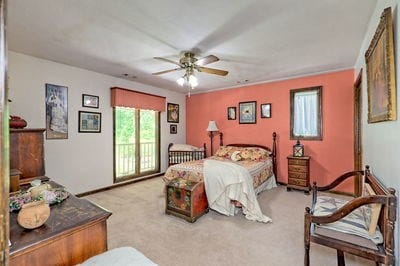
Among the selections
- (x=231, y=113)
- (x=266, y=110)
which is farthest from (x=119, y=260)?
(x=231, y=113)

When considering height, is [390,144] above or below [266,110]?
below

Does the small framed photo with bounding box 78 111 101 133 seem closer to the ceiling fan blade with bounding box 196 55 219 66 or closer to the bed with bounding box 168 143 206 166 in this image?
the bed with bounding box 168 143 206 166

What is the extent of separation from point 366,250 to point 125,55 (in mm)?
3642

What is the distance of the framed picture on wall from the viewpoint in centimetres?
363

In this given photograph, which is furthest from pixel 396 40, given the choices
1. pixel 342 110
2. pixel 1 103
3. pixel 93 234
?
pixel 342 110

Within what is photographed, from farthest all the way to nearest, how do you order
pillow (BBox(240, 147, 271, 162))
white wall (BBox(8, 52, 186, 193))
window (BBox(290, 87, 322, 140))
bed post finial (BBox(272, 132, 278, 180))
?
bed post finial (BBox(272, 132, 278, 180)) → pillow (BBox(240, 147, 271, 162)) → window (BBox(290, 87, 322, 140)) → white wall (BBox(8, 52, 186, 193))

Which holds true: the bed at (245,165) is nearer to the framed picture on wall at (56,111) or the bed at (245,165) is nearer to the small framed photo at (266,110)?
the small framed photo at (266,110)

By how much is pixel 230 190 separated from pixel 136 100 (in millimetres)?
3230

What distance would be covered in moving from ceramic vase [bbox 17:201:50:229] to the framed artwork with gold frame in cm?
230

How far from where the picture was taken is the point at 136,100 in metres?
5.02

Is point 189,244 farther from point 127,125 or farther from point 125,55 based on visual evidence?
point 127,125

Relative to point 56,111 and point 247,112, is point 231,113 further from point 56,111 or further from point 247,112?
point 56,111

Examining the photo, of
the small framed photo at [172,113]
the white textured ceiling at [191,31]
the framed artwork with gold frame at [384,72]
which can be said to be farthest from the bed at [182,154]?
the framed artwork with gold frame at [384,72]

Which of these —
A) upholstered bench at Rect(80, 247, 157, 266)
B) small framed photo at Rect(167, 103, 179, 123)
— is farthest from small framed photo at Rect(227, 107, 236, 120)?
upholstered bench at Rect(80, 247, 157, 266)
